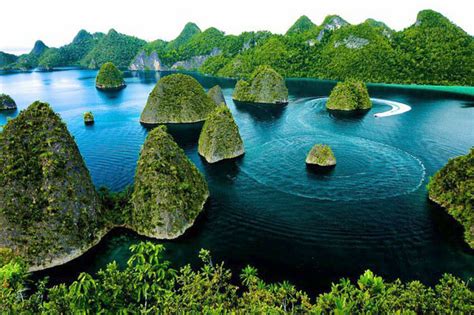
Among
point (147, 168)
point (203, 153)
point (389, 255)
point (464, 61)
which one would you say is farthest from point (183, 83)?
point (464, 61)

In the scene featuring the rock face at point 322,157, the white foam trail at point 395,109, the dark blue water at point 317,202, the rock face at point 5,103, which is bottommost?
the dark blue water at point 317,202

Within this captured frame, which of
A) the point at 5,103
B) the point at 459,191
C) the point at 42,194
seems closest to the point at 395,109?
the point at 459,191

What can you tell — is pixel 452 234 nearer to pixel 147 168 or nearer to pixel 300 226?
pixel 300 226

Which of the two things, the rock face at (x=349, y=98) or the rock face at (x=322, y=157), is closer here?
the rock face at (x=322, y=157)

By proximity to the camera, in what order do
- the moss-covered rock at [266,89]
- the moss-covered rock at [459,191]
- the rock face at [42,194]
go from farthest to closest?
the moss-covered rock at [266,89] → the moss-covered rock at [459,191] → the rock face at [42,194]

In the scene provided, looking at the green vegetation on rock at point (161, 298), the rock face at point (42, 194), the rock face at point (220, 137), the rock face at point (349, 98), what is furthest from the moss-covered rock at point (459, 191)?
the rock face at point (349, 98)

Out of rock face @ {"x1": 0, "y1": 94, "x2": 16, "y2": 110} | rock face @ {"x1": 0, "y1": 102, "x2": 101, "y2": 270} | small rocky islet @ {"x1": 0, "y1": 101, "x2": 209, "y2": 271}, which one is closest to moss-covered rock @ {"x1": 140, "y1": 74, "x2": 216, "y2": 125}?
small rocky islet @ {"x1": 0, "y1": 101, "x2": 209, "y2": 271}

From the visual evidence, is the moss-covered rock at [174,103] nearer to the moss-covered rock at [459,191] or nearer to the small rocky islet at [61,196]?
the small rocky islet at [61,196]
